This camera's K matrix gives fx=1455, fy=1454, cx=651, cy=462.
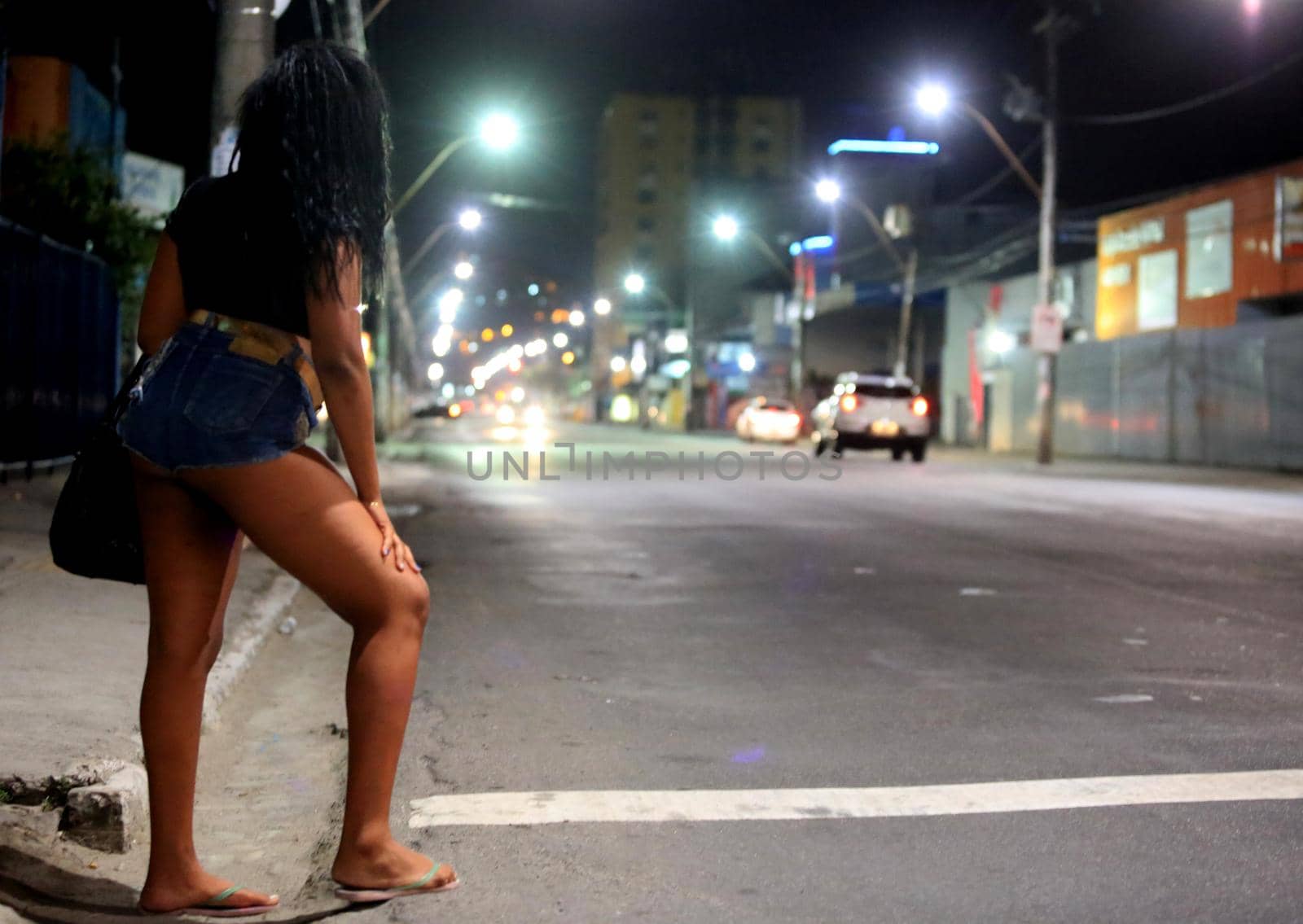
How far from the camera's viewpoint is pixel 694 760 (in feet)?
16.9

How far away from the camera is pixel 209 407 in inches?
124

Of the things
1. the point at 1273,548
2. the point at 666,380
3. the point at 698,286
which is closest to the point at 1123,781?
the point at 1273,548

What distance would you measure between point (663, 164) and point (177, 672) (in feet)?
412

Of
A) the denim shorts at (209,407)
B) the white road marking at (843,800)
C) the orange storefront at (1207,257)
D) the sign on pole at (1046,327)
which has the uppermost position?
the orange storefront at (1207,257)

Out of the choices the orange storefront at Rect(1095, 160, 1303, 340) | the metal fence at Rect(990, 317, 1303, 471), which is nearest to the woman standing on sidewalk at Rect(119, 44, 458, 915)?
the metal fence at Rect(990, 317, 1303, 471)

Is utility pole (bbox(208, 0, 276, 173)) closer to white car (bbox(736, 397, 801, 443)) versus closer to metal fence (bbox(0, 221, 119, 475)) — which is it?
metal fence (bbox(0, 221, 119, 475))

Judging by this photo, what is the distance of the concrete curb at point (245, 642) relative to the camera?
5.71 metres

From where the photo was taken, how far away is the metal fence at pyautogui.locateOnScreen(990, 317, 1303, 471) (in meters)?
26.8

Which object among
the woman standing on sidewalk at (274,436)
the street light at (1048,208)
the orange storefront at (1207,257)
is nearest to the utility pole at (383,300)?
the woman standing on sidewalk at (274,436)

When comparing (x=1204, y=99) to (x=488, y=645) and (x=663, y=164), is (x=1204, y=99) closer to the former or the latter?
(x=488, y=645)

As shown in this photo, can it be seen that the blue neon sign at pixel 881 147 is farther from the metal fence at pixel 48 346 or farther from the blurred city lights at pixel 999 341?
the metal fence at pixel 48 346

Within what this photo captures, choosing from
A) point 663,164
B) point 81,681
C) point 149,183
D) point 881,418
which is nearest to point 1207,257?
point 881,418

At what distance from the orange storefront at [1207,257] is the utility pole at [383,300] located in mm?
17449

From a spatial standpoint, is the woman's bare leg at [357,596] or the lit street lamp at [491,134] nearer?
the woman's bare leg at [357,596]
